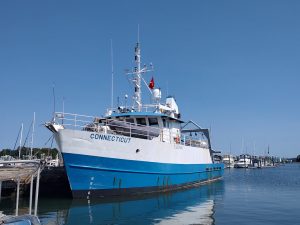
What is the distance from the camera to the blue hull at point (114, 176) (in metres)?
18.2

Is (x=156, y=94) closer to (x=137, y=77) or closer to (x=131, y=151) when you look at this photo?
(x=137, y=77)

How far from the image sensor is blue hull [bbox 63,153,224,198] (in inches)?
719

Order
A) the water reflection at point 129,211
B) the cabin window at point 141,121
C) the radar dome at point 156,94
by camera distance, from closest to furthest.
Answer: the water reflection at point 129,211 < the cabin window at point 141,121 < the radar dome at point 156,94

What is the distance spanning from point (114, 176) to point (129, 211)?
3.58 m

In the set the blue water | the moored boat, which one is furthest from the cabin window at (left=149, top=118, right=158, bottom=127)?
the blue water

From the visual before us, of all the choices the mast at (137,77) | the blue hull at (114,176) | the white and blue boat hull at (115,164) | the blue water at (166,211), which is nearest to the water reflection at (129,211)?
the blue water at (166,211)

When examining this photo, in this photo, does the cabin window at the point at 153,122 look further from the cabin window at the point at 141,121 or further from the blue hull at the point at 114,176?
the blue hull at the point at 114,176

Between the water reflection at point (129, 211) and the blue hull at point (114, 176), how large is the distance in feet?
2.50

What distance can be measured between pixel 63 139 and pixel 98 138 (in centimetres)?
182

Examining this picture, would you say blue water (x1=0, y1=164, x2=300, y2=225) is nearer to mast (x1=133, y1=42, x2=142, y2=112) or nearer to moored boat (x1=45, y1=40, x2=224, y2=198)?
moored boat (x1=45, y1=40, x2=224, y2=198)

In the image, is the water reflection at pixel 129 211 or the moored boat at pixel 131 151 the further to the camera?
the moored boat at pixel 131 151

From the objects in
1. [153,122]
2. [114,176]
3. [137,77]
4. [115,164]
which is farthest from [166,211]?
[137,77]

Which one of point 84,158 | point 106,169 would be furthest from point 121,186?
point 84,158

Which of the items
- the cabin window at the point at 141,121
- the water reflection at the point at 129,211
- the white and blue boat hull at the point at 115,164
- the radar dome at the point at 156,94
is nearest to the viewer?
the water reflection at the point at 129,211
